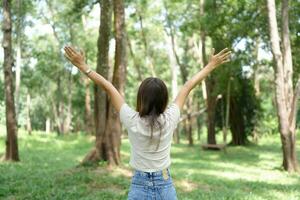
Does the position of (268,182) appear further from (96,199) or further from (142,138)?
(142,138)

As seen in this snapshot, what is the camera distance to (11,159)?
1639cm

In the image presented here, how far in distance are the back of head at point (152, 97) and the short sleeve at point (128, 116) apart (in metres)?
0.06

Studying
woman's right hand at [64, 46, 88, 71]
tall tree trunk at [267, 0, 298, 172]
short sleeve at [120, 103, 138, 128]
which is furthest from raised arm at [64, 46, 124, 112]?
tall tree trunk at [267, 0, 298, 172]

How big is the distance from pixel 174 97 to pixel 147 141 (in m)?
17.3

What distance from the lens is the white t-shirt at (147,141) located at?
3506mm

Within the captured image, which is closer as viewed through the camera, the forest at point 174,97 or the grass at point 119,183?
the grass at point 119,183

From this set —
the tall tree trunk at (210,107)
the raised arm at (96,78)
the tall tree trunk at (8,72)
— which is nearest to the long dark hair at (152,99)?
the raised arm at (96,78)

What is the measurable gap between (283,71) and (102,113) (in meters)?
6.08

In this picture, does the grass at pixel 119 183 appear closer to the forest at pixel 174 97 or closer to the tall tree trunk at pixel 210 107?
the forest at pixel 174 97

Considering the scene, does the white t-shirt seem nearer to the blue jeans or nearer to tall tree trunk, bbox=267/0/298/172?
the blue jeans

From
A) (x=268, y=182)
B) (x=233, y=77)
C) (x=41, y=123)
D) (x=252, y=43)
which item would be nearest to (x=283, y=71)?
(x=268, y=182)

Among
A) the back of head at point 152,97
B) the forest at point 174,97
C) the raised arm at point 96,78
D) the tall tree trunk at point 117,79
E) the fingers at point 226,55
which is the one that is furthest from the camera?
the tall tree trunk at point 117,79

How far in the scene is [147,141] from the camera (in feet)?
11.5

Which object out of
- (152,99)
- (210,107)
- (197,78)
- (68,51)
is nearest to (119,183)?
(197,78)
